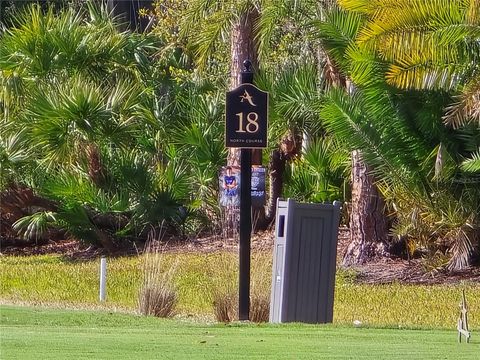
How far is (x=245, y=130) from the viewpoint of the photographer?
1206 cm

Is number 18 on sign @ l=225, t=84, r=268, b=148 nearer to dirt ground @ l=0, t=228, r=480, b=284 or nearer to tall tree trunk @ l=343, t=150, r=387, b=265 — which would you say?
dirt ground @ l=0, t=228, r=480, b=284

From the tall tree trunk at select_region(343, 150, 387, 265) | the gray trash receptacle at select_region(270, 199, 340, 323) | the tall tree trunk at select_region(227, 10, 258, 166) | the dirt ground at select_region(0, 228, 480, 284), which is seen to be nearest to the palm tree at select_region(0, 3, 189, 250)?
the dirt ground at select_region(0, 228, 480, 284)

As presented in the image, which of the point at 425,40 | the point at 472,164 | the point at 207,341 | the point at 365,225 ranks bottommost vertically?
the point at 207,341

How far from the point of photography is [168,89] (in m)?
23.0

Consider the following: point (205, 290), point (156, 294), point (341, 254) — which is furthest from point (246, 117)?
point (341, 254)

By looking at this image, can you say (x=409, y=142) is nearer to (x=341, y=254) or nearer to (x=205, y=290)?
(x=341, y=254)

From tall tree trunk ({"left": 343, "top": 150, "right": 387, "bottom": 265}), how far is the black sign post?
7963mm

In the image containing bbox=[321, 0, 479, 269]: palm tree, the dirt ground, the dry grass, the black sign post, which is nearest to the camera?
the black sign post

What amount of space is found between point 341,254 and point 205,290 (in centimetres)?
578

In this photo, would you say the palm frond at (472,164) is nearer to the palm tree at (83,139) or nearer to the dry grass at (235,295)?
the dry grass at (235,295)

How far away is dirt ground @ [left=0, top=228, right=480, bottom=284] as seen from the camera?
1853cm

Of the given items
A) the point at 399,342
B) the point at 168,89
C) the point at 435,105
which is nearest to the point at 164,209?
the point at 168,89

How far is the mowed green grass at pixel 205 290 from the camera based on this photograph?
13.5 meters

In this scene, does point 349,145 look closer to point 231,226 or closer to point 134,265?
point 231,226
